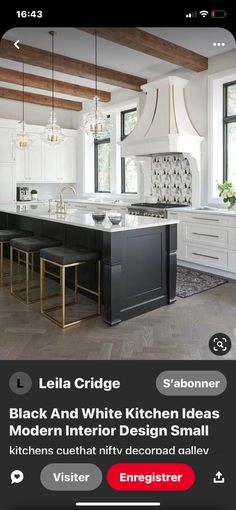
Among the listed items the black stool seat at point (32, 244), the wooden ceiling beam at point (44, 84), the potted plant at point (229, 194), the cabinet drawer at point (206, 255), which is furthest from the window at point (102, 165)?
the black stool seat at point (32, 244)

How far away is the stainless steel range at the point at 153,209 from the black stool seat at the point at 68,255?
1.93 m

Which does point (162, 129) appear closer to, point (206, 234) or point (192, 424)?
point (206, 234)

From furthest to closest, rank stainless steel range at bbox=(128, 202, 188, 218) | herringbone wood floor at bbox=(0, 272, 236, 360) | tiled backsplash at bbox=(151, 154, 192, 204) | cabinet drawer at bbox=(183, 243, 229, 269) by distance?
tiled backsplash at bbox=(151, 154, 192, 204), stainless steel range at bbox=(128, 202, 188, 218), cabinet drawer at bbox=(183, 243, 229, 269), herringbone wood floor at bbox=(0, 272, 236, 360)

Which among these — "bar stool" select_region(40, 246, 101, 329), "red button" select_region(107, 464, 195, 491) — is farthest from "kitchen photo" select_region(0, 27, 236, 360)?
"red button" select_region(107, 464, 195, 491)

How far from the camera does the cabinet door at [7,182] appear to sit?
241 inches

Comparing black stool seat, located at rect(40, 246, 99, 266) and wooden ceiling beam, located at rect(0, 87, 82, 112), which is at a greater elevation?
wooden ceiling beam, located at rect(0, 87, 82, 112)

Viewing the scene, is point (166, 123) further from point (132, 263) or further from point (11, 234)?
point (132, 263)

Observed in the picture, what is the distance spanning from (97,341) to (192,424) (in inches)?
69.3

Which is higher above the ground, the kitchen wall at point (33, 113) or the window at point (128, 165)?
the kitchen wall at point (33, 113)

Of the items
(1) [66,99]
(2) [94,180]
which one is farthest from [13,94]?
(2) [94,180]

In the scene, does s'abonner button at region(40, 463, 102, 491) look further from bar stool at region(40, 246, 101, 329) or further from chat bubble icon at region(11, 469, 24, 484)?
bar stool at region(40, 246, 101, 329)

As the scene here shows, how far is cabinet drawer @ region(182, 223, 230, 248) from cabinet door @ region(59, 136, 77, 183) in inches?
132

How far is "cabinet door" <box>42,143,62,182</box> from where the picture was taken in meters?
6.69
